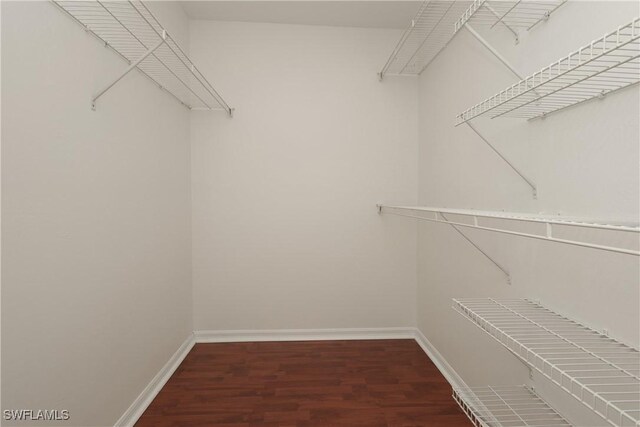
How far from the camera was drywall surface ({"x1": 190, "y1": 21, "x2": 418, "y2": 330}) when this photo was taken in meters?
2.50

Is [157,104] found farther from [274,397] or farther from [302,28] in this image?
[274,397]

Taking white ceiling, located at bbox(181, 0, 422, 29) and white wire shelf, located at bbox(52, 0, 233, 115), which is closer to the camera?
white wire shelf, located at bbox(52, 0, 233, 115)

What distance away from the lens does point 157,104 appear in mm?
1929

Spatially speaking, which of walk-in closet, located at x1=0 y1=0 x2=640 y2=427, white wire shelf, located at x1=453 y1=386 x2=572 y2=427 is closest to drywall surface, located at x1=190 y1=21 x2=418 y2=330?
walk-in closet, located at x1=0 y1=0 x2=640 y2=427

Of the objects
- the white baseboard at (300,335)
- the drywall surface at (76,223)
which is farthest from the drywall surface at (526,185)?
the drywall surface at (76,223)

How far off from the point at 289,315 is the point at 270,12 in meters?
2.44

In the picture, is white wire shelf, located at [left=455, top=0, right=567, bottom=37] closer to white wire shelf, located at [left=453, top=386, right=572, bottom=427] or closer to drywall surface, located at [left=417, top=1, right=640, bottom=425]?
drywall surface, located at [left=417, top=1, right=640, bottom=425]

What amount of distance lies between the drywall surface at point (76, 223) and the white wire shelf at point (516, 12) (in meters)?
1.55

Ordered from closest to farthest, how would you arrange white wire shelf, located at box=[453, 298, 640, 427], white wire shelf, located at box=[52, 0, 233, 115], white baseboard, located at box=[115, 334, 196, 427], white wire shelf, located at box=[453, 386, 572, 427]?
white wire shelf, located at box=[453, 298, 640, 427], white wire shelf, located at box=[453, 386, 572, 427], white wire shelf, located at box=[52, 0, 233, 115], white baseboard, located at box=[115, 334, 196, 427]

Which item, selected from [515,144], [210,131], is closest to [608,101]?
[515,144]

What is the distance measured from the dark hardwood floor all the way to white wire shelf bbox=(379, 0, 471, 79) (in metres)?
2.17

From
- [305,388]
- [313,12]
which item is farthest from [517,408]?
[313,12]

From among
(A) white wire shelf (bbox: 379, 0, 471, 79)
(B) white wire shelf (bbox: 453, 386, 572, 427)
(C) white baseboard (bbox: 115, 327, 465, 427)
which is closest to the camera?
(B) white wire shelf (bbox: 453, 386, 572, 427)

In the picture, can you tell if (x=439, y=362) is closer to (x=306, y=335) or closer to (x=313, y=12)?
(x=306, y=335)
